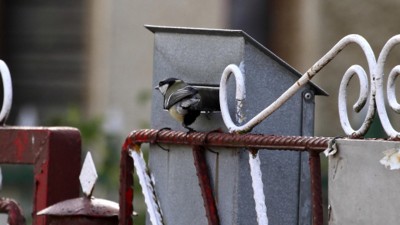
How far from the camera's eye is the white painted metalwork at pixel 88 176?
279cm

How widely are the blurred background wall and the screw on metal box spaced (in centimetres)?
522

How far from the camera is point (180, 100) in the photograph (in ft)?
8.20

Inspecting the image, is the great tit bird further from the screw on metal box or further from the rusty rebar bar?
the screw on metal box

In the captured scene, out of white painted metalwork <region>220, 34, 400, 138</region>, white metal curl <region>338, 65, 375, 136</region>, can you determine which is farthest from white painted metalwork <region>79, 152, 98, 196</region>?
white metal curl <region>338, 65, 375, 136</region>

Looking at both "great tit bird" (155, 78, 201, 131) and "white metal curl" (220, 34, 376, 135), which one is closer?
"white metal curl" (220, 34, 376, 135)

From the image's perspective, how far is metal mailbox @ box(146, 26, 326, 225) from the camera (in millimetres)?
2512

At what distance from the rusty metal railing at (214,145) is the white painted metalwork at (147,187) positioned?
0.06ft

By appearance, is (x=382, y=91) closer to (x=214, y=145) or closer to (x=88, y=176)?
(x=214, y=145)

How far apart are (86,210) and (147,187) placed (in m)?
0.15

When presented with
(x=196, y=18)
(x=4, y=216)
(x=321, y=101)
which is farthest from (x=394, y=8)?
(x=4, y=216)

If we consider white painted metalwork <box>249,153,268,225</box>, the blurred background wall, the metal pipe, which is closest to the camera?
white painted metalwork <box>249,153,268,225</box>

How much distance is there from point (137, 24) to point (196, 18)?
1.15ft

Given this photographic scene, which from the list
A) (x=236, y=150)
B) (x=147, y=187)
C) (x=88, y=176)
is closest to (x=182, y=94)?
(x=236, y=150)

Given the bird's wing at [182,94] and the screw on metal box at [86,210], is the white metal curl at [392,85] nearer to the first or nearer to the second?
the bird's wing at [182,94]
